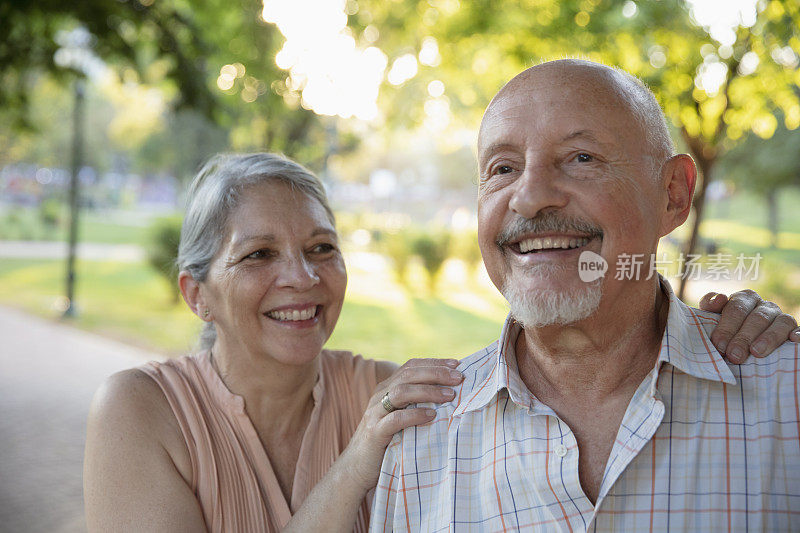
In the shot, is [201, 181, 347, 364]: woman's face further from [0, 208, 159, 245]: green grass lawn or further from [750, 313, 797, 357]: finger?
[0, 208, 159, 245]: green grass lawn

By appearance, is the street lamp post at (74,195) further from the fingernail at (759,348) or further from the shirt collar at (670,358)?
the fingernail at (759,348)

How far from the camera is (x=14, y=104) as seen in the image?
7918 mm

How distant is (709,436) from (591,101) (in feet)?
3.07

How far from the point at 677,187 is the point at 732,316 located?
1.34ft

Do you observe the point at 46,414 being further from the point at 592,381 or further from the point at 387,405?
the point at 592,381

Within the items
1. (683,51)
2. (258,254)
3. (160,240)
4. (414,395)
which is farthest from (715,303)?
(160,240)

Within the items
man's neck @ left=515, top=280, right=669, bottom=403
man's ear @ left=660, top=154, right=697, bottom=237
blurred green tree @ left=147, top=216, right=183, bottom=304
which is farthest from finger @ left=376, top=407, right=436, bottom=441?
blurred green tree @ left=147, top=216, right=183, bottom=304

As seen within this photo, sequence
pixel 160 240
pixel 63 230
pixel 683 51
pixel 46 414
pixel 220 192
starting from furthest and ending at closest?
1. pixel 63 230
2. pixel 160 240
3. pixel 46 414
4. pixel 683 51
5. pixel 220 192

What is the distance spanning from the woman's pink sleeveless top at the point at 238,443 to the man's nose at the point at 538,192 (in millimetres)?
1229

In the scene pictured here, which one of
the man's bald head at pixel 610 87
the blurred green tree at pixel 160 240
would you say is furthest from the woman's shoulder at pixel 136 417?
the blurred green tree at pixel 160 240

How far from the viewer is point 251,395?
2.68 m

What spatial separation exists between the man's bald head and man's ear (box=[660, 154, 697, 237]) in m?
0.04

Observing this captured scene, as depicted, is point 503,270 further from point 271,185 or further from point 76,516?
point 76,516

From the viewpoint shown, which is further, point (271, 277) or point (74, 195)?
point (74, 195)
